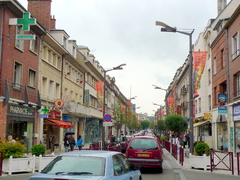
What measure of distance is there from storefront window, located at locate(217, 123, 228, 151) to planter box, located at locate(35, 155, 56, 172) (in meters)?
16.4

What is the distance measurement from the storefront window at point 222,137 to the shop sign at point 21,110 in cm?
1566

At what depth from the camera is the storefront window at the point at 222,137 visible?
82.1 ft

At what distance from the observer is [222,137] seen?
26.2 metres

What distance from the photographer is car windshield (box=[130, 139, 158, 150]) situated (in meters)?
13.5

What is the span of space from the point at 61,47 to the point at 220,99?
14.4m

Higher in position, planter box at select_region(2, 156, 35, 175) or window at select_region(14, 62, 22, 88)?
window at select_region(14, 62, 22, 88)

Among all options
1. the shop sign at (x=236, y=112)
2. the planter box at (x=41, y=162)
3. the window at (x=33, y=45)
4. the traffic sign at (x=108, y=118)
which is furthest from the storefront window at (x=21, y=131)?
the shop sign at (x=236, y=112)

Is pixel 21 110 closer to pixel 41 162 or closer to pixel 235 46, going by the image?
pixel 41 162

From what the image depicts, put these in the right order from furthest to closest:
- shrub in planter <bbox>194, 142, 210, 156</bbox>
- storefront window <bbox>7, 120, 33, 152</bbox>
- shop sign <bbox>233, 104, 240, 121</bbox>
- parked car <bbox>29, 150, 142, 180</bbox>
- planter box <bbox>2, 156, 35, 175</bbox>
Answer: shop sign <bbox>233, 104, 240, 121</bbox> < storefront window <bbox>7, 120, 33, 152</bbox> < shrub in planter <bbox>194, 142, 210, 156</bbox> < planter box <bbox>2, 156, 35, 175</bbox> < parked car <bbox>29, 150, 142, 180</bbox>

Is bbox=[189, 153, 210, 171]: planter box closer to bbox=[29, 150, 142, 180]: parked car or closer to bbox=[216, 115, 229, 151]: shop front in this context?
bbox=[29, 150, 142, 180]: parked car

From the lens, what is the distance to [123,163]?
22.7 ft

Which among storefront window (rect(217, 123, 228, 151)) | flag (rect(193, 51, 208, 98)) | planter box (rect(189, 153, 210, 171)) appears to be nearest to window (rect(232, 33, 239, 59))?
flag (rect(193, 51, 208, 98))

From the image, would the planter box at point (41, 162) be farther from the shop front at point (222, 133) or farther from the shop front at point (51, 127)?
the shop front at point (222, 133)

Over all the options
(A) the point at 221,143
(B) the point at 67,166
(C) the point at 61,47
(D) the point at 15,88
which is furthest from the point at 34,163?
(A) the point at 221,143
